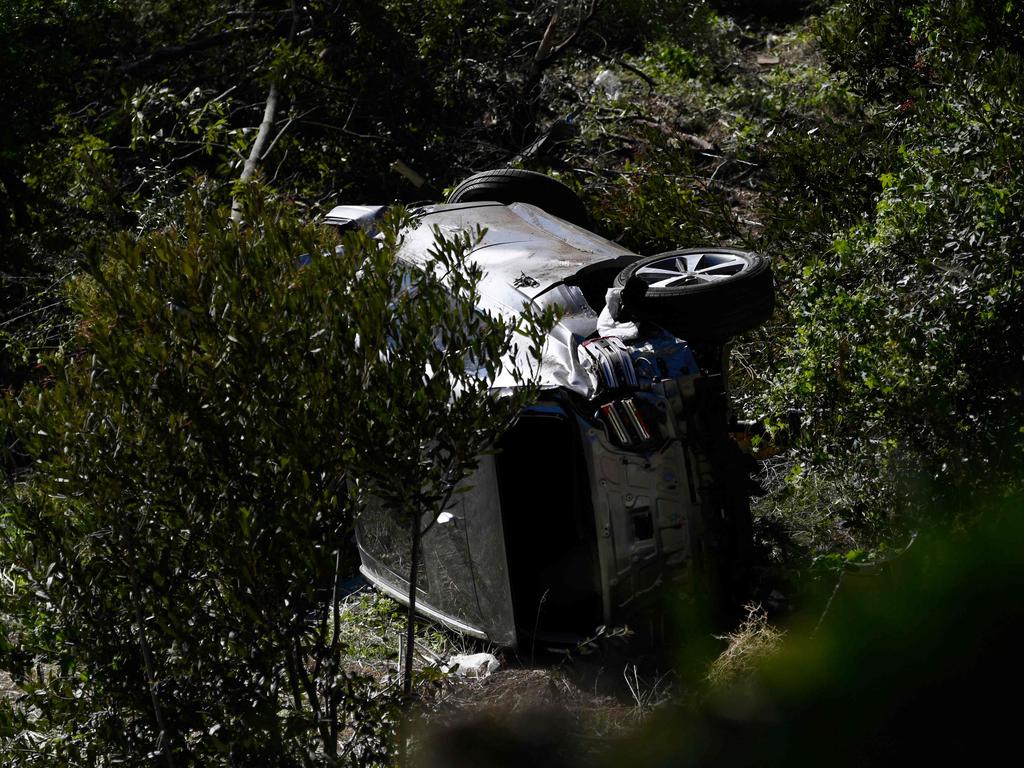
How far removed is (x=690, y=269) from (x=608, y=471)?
4.57 ft

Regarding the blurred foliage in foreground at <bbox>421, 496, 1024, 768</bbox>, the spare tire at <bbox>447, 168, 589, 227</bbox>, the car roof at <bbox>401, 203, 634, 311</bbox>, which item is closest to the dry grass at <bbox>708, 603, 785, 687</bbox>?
the car roof at <bbox>401, 203, 634, 311</bbox>

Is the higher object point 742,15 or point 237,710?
point 742,15

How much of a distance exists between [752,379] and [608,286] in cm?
191

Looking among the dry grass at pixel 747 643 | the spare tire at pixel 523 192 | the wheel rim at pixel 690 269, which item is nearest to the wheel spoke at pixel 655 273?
the wheel rim at pixel 690 269

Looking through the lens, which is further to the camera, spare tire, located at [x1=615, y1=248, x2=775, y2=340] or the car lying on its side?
spare tire, located at [x1=615, y1=248, x2=775, y2=340]

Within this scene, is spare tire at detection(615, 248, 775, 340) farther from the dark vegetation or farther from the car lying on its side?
the dark vegetation

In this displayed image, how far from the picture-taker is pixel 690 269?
224 inches

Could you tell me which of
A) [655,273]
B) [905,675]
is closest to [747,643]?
[655,273]

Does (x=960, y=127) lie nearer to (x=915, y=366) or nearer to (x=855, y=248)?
(x=855, y=248)

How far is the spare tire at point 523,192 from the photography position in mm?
7910

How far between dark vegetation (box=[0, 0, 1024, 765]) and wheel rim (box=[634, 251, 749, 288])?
2.12 feet

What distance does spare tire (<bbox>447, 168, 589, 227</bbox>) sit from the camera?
7910 millimetres

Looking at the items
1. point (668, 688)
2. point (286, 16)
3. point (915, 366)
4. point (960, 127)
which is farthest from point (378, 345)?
point (286, 16)

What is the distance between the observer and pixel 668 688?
486 cm
